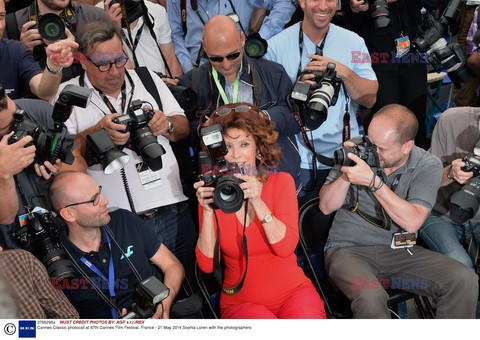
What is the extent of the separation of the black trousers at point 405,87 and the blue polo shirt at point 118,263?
2.04m

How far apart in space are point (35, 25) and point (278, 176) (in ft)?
5.85

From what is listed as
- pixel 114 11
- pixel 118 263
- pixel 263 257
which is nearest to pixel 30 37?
pixel 114 11

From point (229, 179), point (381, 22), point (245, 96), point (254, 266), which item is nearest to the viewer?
point (229, 179)

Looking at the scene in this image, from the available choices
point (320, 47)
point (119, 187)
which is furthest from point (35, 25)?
point (320, 47)

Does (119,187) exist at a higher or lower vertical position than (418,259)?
higher

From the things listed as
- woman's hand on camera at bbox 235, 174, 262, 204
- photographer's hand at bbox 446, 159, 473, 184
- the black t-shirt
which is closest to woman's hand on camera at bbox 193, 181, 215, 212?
woman's hand on camera at bbox 235, 174, 262, 204

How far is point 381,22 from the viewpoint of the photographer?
175 inches

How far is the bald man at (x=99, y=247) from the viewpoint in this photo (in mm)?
3547

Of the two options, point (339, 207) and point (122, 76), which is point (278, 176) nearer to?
point (339, 207)

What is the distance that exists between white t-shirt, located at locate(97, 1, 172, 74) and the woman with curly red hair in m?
1.23

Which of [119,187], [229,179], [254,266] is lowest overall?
[254,266]

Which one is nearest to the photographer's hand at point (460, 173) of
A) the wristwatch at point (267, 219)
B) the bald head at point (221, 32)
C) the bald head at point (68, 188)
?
the wristwatch at point (267, 219)

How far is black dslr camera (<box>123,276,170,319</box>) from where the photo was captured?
313 cm

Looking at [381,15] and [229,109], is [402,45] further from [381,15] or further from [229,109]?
[229,109]
